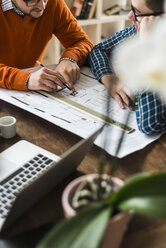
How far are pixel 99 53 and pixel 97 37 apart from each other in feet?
5.64

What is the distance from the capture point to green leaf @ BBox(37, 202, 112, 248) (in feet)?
1.16

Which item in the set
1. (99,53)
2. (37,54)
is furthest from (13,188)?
(37,54)

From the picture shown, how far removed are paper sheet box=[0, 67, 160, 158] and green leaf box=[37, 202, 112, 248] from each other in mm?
402

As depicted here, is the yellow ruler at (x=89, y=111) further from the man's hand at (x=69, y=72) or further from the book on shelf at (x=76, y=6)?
the book on shelf at (x=76, y=6)

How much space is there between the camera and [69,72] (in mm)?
1188

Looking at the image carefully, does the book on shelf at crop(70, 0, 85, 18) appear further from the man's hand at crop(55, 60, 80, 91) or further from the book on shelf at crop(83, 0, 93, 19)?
the man's hand at crop(55, 60, 80, 91)

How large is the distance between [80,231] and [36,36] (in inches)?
54.1

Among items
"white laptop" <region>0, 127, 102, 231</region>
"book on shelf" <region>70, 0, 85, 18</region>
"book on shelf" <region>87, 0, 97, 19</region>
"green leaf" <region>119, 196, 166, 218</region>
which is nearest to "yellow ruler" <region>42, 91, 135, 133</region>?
"white laptop" <region>0, 127, 102, 231</region>

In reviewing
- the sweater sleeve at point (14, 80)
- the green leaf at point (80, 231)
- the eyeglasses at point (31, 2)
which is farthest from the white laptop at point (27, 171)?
the eyeglasses at point (31, 2)

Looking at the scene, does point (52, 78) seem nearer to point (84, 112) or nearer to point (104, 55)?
point (84, 112)

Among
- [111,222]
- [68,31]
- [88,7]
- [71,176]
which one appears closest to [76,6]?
[88,7]

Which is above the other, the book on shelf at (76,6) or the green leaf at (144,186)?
the green leaf at (144,186)

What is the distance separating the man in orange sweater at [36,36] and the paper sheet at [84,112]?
3.7 inches

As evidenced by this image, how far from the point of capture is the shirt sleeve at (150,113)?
34.7 inches
